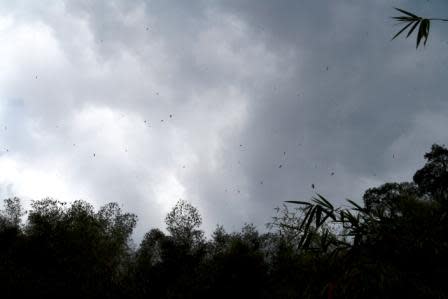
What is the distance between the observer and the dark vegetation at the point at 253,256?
6.57 metres

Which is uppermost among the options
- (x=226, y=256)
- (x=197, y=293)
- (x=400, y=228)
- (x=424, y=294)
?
(x=226, y=256)

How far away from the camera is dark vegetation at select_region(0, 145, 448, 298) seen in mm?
6566

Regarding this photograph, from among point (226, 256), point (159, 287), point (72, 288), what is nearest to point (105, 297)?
point (72, 288)

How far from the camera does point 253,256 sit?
1008 inches

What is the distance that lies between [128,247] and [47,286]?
75.4ft

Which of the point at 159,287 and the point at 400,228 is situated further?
the point at 159,287

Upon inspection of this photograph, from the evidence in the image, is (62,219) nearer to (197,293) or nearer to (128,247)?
(128,247)

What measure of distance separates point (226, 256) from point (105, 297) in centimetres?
867

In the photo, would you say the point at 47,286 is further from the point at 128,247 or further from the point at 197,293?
the point at 128,247

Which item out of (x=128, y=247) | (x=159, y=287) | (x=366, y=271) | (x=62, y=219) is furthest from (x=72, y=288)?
(x=366, y=271)

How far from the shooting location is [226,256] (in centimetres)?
2567

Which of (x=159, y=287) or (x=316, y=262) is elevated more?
(x=159, y=287)

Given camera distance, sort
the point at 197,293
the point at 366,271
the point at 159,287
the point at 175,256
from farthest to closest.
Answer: the point at 175,256, the point at 159,287, the point at 197,293, the point at 366,271

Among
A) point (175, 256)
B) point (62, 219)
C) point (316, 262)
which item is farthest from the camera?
point (62, 219)
